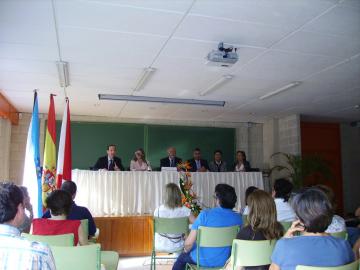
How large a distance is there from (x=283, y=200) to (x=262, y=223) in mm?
1405

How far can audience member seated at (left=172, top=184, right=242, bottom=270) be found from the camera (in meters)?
3.01

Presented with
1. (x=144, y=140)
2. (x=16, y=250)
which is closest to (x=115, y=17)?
(x=16, y=250)

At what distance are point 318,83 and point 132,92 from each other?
3094 mm

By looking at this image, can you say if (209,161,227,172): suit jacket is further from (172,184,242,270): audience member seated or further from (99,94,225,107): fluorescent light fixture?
(172,184,242,270): audience member seated

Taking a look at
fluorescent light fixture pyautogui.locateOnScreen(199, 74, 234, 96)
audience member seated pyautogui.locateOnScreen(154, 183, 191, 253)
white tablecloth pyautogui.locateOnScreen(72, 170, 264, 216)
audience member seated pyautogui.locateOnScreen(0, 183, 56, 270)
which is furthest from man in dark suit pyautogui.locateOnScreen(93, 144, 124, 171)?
audience member seated pyautogui.locateOnScreen(0, 183, 56, 270)

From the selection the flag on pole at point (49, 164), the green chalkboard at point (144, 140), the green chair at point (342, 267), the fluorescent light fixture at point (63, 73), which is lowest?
the green chair at point (342, 267)

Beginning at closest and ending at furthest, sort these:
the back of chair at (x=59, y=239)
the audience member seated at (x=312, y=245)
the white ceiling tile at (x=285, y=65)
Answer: the audience member seated at (x=312, y=245) → the back of chair at (x=59, y=239) → the white ceiling tile at (x=285, y=65)

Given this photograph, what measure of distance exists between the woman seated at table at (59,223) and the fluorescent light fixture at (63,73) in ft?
7.45

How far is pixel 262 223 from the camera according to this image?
2414mm

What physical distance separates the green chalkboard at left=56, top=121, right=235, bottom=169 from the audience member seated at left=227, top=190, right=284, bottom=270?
6.24 m

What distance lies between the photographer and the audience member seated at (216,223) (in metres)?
3.01

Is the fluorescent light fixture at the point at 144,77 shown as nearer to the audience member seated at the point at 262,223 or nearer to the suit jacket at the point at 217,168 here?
the suit jacket at the point at 217,168

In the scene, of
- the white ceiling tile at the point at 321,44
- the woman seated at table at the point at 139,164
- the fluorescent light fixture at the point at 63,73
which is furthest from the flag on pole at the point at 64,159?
the white ceiling tile at the point at 321,44

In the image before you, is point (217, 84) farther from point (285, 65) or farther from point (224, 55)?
point (224, 55)
